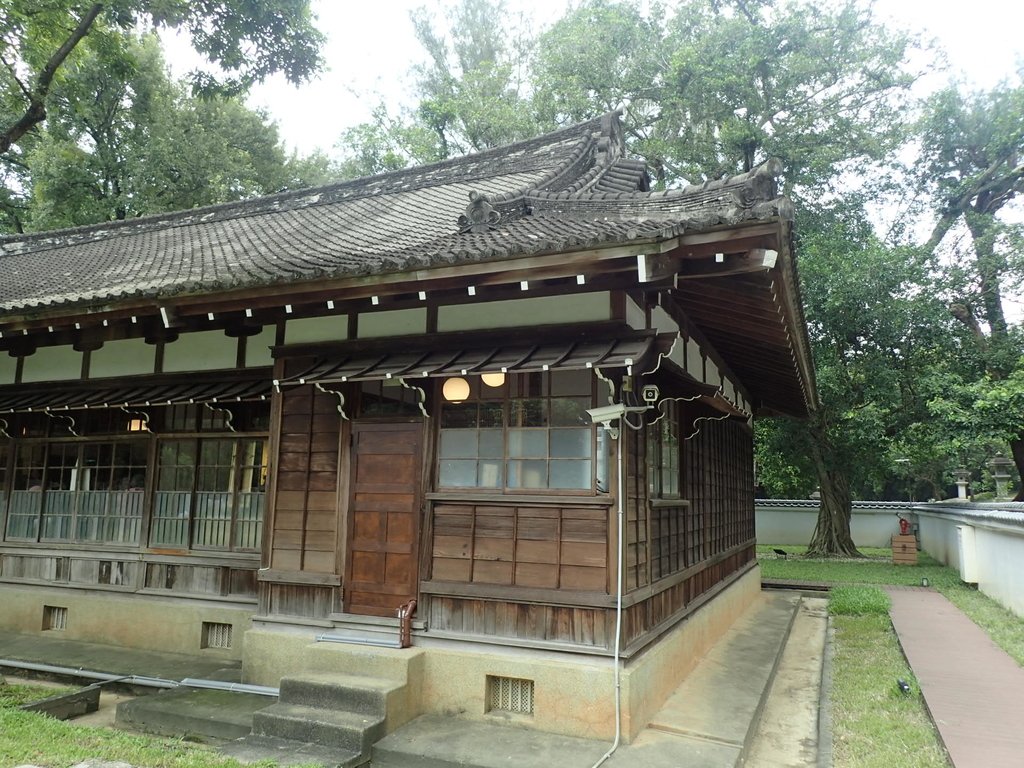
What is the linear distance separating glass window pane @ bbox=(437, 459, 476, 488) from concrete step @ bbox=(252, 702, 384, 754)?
6.49ft

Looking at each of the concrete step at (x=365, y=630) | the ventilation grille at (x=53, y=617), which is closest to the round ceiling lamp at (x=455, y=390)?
the concrete step at (x=365, y=630)

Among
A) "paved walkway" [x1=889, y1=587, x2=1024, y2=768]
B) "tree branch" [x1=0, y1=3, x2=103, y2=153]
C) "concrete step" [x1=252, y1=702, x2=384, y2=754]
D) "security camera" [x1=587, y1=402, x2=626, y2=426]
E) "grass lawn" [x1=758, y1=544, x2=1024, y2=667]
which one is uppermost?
"tree branch" [x1=0, y1=3, x2=103, y2=153]

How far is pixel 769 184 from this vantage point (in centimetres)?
462

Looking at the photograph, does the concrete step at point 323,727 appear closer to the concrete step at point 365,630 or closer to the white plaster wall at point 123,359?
the concrete step at point 365,630

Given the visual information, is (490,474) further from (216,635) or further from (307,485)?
(216,635)

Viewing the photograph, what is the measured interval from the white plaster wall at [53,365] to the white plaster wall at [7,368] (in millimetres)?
209

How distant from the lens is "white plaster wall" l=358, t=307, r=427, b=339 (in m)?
6.38

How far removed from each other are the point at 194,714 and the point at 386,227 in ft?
18.4

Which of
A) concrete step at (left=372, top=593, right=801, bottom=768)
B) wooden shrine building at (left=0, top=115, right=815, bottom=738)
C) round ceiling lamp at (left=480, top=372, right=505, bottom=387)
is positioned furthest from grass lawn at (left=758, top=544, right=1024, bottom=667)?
round ceiling lamp at (left=480, top=372, right=505, bottom=387)

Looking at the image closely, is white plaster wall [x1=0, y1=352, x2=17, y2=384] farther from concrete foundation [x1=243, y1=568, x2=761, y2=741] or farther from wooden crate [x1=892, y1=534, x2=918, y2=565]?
wooden crate [x1=892, y1=534, x2=918, y2=565]

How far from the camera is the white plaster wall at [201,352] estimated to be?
7629mm

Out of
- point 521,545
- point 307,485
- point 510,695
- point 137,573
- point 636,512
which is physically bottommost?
point 510,695

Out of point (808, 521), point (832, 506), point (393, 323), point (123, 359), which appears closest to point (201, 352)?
point (123, 359)

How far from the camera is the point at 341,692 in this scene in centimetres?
550
